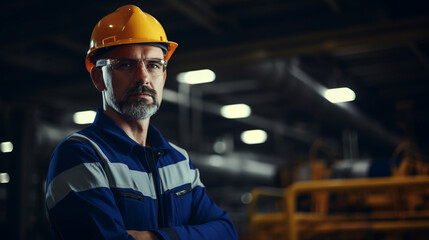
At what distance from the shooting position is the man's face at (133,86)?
6.12 feet

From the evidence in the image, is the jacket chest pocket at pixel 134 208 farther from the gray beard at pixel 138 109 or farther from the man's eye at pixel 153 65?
the man's eye at pixel 153 65

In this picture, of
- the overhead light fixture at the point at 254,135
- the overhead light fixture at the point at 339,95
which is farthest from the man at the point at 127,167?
the overhead light fixture at the point at 254,135

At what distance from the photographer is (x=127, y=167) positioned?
1.78 meters

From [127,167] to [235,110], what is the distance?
447 inches

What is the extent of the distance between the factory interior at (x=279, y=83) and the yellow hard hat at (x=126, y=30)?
3754mm

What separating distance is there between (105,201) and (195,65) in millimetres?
5338

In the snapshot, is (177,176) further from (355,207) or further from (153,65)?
(355,207)

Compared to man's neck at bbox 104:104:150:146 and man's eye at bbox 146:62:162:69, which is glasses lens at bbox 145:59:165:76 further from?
man's neck at bbox 104:104:150:146

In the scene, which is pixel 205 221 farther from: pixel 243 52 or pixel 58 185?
pixel 243 52

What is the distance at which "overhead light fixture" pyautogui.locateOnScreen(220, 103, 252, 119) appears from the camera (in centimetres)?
1288

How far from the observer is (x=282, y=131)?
52.3ft

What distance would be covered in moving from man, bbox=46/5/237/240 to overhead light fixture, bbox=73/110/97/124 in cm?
1096

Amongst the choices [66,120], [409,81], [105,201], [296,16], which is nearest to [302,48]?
[296,16]

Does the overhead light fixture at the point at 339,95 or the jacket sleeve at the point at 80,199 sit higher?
the overhead light fixture at the point at 339,95
